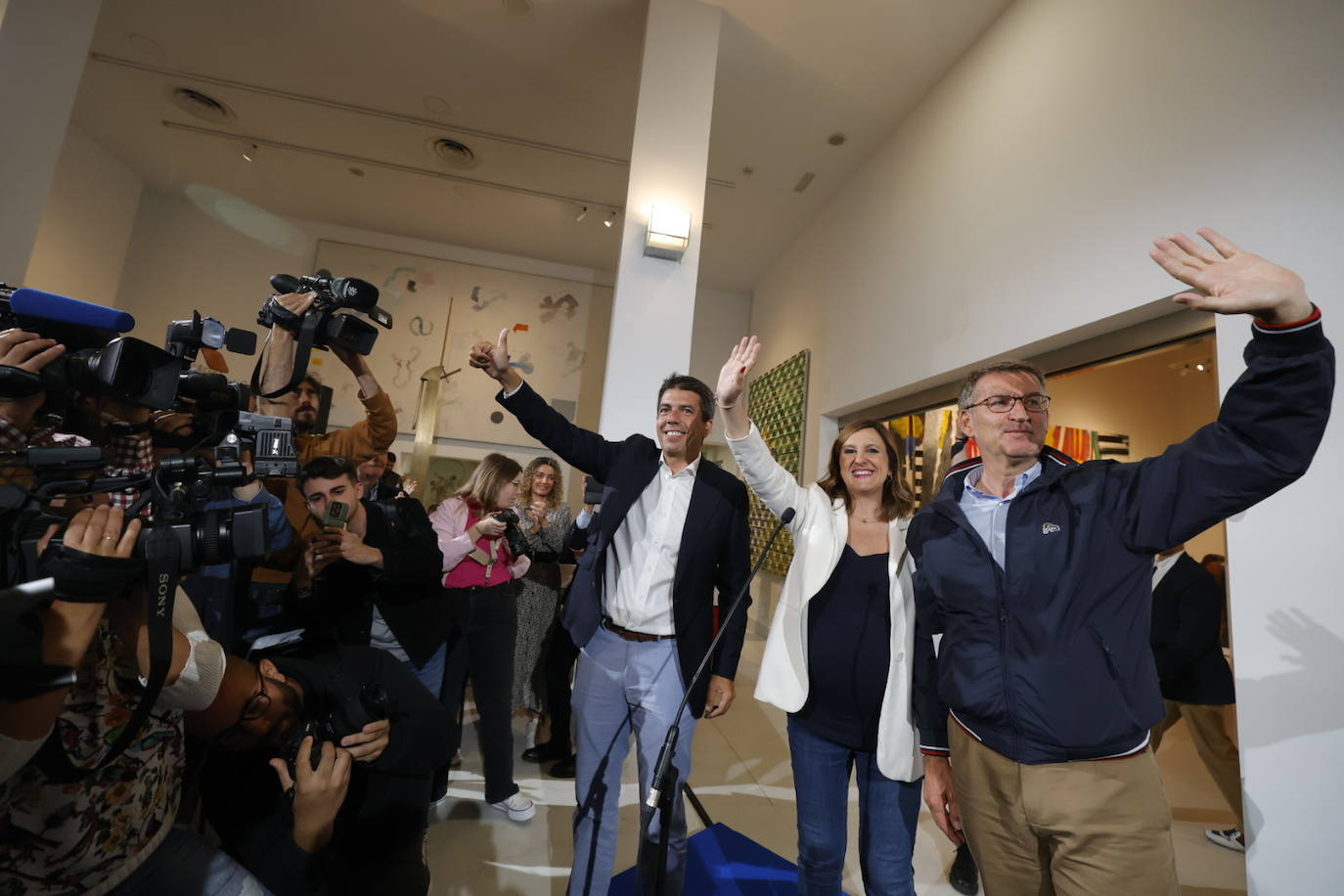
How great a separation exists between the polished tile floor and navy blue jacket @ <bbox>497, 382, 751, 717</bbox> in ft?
3.22

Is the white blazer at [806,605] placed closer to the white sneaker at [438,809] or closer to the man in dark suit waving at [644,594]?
the man in dark suit waving at [644,594]

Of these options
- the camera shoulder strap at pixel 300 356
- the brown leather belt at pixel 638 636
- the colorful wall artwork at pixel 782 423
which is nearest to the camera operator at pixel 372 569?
the camera shoulder strap at pixel 300 356

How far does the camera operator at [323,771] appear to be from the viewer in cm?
104

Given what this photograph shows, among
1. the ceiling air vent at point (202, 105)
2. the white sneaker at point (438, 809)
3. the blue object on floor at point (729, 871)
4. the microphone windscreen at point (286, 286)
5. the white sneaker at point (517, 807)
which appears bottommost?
the white sneaker at point (438, 809)

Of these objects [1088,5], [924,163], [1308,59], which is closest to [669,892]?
[1308,59]

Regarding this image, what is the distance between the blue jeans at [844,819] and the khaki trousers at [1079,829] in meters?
0.26

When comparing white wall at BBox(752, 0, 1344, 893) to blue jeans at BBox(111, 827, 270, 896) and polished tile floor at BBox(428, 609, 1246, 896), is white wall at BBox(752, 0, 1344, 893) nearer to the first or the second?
polished tile floor at BBox(428, 609, 1246, 896)

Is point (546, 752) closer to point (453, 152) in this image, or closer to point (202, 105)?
point (453, 152)

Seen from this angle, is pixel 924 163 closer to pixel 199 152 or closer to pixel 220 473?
Answer: pixel 220 473

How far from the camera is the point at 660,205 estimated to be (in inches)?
110

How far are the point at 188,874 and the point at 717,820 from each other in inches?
77.6

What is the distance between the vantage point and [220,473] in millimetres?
913

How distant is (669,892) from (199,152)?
663cm

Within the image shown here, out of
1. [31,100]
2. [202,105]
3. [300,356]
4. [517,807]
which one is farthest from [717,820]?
[202,105]
